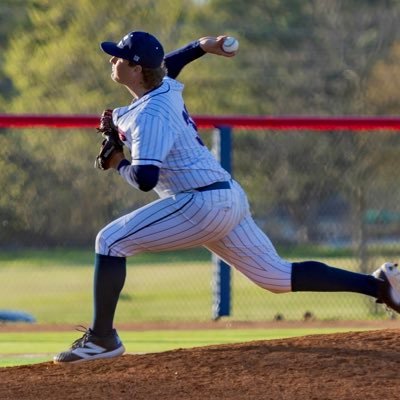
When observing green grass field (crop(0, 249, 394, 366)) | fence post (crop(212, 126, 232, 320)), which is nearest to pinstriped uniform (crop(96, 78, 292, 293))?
→ fence post (crop(212, 126, 232, 320))

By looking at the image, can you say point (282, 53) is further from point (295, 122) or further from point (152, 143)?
point (152, 143)

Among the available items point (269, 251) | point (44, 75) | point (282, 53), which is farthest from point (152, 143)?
point (282, 53)

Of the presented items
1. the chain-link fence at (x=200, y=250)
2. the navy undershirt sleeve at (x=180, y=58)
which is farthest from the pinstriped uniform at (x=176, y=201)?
the chain-link fence at (x=200, y=250)

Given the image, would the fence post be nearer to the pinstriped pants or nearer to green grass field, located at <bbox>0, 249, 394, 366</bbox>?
green grass field, located at <bbox>0, 249, 394, 366</bbox>

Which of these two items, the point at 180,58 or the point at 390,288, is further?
the point at 180,58

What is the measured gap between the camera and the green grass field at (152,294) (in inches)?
454

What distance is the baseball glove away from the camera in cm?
605

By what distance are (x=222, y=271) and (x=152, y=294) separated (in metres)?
2.71

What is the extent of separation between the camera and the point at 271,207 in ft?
38.8

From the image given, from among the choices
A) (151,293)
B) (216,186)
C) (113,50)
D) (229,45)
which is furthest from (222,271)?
(113,50)

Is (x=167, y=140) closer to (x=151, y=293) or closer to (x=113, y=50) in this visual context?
(x=113, y=50)

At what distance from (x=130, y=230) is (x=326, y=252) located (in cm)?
582

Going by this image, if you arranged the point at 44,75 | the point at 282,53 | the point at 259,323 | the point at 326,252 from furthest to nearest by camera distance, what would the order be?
the point at 282,53 → the point at 44,75 → the point at 326,252 → the point at 259,323

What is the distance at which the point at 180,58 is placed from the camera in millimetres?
6859
